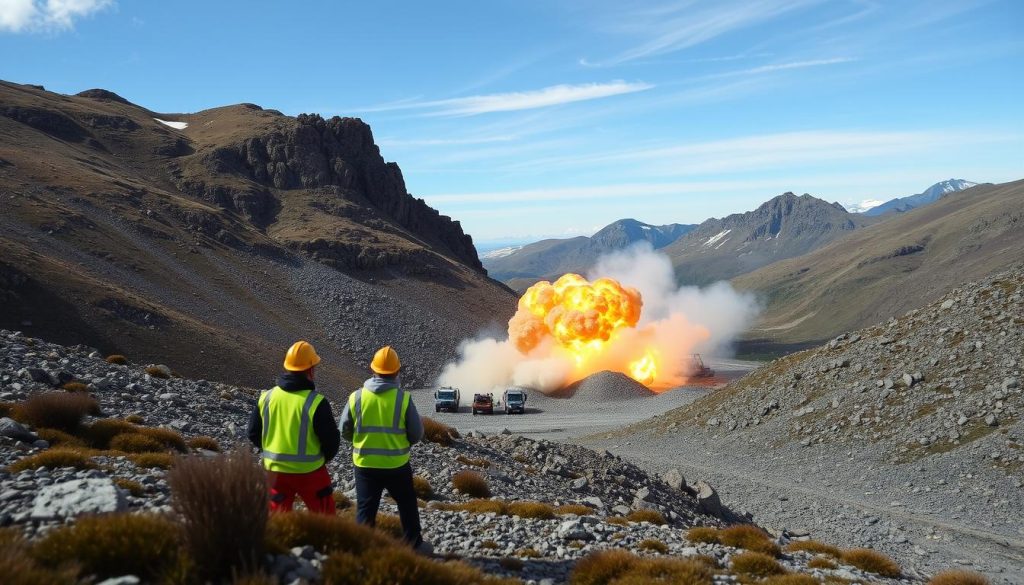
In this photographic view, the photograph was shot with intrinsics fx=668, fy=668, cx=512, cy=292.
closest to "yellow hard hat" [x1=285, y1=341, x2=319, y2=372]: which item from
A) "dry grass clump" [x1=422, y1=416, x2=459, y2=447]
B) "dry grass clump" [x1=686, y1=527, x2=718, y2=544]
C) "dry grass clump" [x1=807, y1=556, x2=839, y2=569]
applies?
"dry grass clump" [x1=686, y1=527, x2=718, y2=544]

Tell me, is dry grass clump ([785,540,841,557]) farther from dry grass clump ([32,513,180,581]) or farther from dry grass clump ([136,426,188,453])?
dry grass clump ([136,426,188,453])

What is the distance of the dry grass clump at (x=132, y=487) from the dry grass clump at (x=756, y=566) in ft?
32.7

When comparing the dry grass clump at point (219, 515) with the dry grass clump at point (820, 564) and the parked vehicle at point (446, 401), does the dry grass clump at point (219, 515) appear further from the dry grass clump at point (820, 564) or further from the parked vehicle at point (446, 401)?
the parked vehicle at point (446, 401)

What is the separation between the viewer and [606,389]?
254ft

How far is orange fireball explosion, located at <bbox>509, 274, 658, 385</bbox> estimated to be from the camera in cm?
8450

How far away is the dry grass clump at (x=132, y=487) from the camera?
1079 centimetres

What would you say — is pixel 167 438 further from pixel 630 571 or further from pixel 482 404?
pixel 482 404

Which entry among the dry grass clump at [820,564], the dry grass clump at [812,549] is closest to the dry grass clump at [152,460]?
the dry grass clump at [820,564]

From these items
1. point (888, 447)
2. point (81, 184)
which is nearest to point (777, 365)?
point (888, 447)

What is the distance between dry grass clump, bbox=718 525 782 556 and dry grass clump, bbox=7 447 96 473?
12527 millimetres

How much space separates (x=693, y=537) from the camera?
1396 centimetres

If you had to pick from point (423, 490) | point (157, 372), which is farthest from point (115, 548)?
point (157, 372)

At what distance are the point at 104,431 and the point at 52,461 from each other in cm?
488

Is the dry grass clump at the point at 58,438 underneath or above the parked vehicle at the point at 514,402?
above
